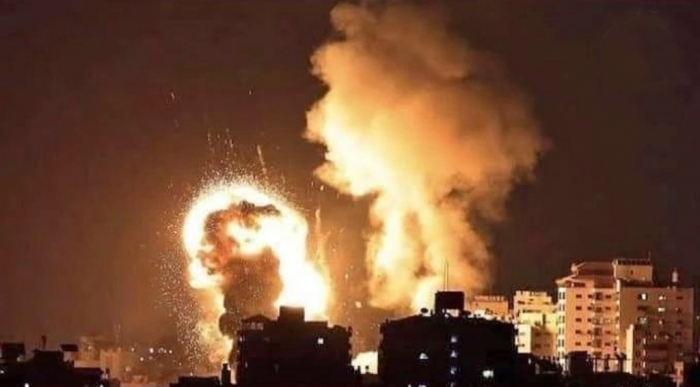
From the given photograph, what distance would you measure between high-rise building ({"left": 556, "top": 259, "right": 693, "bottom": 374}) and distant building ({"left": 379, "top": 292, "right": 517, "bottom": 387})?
14.3m

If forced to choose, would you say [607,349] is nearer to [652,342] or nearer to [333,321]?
[652,342]

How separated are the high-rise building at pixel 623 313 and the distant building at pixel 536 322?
0.35m

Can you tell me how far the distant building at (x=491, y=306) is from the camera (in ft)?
188

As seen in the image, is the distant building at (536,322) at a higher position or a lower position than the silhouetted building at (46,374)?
higher

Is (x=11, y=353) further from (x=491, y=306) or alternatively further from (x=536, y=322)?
(x=536, y=322)

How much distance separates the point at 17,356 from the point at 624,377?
1422 centimetres

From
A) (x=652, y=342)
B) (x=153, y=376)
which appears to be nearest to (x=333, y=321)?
(x=153, y=376)

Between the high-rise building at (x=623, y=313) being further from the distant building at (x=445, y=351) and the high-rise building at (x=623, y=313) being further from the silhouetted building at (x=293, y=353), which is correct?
the silhouetted building at (x=293, y=353)

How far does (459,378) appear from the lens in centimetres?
4541

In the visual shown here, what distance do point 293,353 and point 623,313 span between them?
1887 cm

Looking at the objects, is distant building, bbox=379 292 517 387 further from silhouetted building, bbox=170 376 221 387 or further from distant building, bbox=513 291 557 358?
distant building, bbox=513 291 557 358

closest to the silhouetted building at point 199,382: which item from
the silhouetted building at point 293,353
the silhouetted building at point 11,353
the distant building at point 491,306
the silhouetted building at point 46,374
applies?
the silhouetted building at point 293,353

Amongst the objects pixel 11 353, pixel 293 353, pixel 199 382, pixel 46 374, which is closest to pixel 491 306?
pixel 293 353

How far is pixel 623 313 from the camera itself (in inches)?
2440
